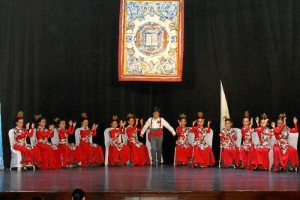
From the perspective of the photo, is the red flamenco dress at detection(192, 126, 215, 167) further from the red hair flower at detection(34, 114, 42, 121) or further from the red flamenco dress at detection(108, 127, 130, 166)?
the red hair flower at detection(34, 114, 42, 121)

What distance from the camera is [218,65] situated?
969cm

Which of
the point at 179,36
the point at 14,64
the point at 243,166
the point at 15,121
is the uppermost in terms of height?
the point at 179,36

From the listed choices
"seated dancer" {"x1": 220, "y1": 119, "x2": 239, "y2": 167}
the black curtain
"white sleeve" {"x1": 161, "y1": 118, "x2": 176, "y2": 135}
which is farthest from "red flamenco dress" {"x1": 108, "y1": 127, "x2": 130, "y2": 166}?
"seated dancer" {"x1": 220, "y1": 119, "x2": 239, "y2": 167}

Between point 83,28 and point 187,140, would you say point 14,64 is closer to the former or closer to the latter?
point 83,28

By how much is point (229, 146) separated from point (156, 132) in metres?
1.53

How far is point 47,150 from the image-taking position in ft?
28.0

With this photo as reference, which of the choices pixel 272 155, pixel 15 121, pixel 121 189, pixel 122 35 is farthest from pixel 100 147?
pixel 121 189

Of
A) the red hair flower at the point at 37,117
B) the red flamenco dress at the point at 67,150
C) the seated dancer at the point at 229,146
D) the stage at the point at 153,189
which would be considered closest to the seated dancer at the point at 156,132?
the seated dancer at the point at 229,146

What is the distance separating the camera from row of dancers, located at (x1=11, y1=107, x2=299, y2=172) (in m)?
8.30

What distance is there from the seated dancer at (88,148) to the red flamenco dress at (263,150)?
10.0ft

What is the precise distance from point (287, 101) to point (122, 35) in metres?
3.60

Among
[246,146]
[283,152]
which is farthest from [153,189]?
[246,146]

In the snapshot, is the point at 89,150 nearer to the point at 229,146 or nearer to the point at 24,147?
the point at 24,147

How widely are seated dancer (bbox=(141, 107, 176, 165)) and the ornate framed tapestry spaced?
0.84m
